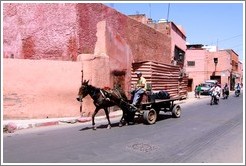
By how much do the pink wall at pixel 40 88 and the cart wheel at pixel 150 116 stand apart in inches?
162

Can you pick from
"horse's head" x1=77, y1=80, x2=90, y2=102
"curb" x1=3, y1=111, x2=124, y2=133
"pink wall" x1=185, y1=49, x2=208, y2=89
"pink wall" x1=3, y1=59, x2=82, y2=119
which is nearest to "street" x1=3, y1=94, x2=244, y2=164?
"curb" x1=3, y1=111, x2=124, y2=133

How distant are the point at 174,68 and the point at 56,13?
13950mm

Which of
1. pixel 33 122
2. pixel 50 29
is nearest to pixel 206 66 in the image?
pixel 50 29

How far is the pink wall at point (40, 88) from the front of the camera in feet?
48.8

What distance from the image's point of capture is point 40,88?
15445mm

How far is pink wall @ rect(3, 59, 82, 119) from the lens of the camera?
1487 cm

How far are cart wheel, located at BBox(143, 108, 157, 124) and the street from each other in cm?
26

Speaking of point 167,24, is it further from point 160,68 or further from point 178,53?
point 160,68

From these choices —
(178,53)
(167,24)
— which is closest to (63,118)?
(167,24)

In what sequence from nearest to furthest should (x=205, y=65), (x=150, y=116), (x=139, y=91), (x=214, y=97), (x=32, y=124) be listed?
(x=139, y=91), (x=32, y=124), (x=150, y=116), (x=214, y=97), (x=205, y=65)

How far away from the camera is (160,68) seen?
25.8m

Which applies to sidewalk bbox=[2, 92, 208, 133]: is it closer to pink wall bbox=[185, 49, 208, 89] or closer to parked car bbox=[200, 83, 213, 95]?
parked car bbox=[200, 83, 213, 95]

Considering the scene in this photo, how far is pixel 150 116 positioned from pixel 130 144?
415cm

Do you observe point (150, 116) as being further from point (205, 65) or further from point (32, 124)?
point (205, 65)
